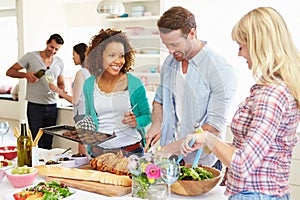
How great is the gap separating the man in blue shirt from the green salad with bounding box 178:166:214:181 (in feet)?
0.64

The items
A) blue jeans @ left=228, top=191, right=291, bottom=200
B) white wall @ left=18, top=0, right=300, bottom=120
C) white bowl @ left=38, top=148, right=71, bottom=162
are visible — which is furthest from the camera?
white wall @ left=18, top=0, right=300, bottom=120

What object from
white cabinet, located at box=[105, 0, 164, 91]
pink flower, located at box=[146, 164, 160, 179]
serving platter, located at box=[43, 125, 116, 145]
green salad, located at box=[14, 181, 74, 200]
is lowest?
green salad, located at box=[14, 181, 74, 200]

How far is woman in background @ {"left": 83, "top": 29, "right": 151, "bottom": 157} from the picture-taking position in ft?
5.49

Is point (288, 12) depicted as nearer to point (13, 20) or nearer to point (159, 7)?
point (159, 7)

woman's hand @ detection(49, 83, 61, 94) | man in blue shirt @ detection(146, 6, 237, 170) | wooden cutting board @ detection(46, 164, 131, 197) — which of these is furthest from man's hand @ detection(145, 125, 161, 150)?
woman's hand @ detection(49, 83, 61, 94)

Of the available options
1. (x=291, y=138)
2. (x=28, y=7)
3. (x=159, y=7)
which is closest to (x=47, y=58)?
(x=28, y=7)

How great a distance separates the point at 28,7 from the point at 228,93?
9.97 feet

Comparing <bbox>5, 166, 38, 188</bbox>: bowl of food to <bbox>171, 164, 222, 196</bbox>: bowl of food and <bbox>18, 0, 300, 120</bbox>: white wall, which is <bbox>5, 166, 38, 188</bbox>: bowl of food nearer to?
<bbox>171, 164, 222, 196</bbox>: bowl of food

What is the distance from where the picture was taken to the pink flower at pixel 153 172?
133 cm

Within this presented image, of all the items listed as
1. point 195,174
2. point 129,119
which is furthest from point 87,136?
point 195,174

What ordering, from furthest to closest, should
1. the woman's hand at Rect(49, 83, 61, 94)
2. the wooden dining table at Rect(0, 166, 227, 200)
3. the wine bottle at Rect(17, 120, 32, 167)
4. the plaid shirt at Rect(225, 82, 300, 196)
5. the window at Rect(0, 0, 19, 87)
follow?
the window at Rect(0, 0, 19, 87)
the woman's hand at Rect(49, 83, 61, 94)
the wine bottle at Rect(17, 120, 32, 167)
the wooden dining table at Rect(0, 166, 227, 200)
the plaid shirt at Rect(225, 82, 300, 196)

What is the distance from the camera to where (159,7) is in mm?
3760

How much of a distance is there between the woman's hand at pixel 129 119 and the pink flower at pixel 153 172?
0.39 meters

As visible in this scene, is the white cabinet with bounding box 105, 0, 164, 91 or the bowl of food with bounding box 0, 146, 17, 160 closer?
the white cabinet with bounding box 105, 0, 164, 91
